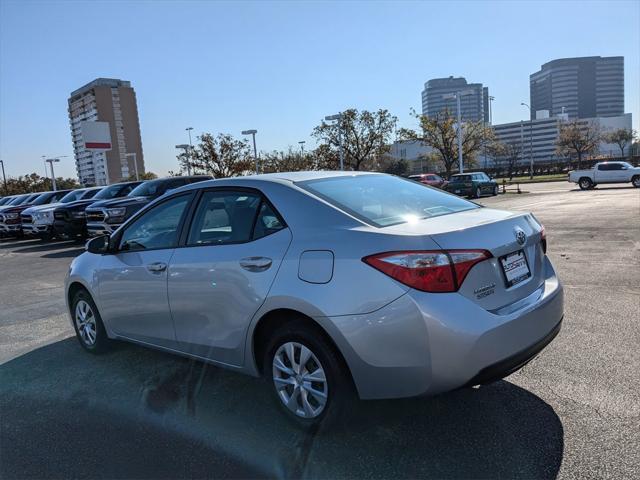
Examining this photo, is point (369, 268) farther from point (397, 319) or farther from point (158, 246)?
point (158, 246)

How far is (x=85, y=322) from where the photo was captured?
5.07 meters

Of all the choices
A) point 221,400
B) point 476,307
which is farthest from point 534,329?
point 221,400

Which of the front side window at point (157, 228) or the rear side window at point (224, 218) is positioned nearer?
the rear side window at point (224, 218)

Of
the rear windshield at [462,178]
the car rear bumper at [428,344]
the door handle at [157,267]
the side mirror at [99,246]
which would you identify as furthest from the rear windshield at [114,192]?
the rear windshield at [462,178]

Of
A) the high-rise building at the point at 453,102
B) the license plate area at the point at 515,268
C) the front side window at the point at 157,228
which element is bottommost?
the license plate area at the point at 515,268

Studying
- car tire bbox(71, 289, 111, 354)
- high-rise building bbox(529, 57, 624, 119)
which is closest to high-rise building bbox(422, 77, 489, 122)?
high-rise building bbox(529, 57, 624, 119)

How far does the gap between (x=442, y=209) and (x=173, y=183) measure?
12340mm

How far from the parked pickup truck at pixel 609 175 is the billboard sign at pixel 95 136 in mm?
45744

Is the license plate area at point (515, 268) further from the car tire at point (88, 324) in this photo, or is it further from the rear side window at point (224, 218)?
the car tire at point (88, 324)

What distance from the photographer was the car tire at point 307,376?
3.02 meters

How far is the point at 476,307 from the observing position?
2816 mm

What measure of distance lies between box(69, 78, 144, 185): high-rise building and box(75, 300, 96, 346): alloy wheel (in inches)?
4555

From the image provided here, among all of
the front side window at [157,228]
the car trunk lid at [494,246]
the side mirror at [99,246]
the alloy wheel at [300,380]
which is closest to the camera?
Result: the car trunk lid at [494,246]

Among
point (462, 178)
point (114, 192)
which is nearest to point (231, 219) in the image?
point (114, 192)
